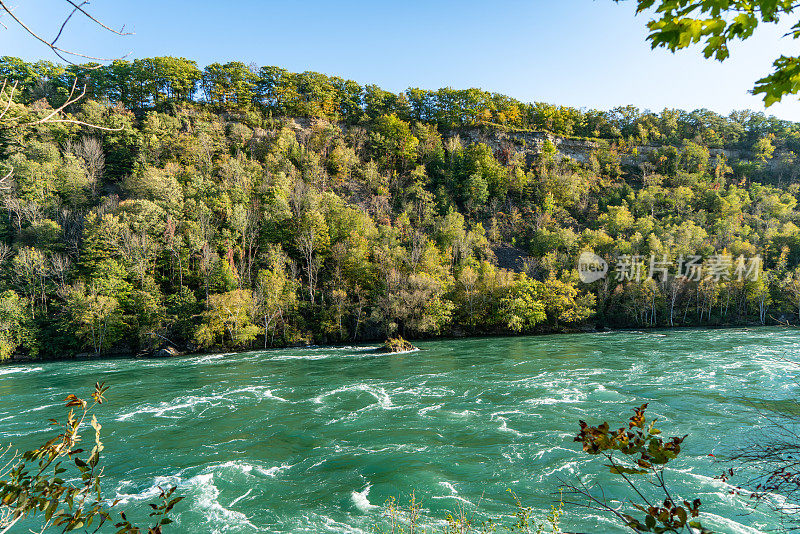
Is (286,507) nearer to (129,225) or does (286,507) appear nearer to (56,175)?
(129,225)

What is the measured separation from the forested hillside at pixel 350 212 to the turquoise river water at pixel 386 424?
378 inches

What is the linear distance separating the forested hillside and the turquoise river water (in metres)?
9.60

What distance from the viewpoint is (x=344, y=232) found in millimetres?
48094

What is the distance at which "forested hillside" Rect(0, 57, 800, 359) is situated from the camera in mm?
36938

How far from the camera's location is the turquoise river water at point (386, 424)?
10.0m

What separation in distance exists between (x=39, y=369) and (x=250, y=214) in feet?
79.1
